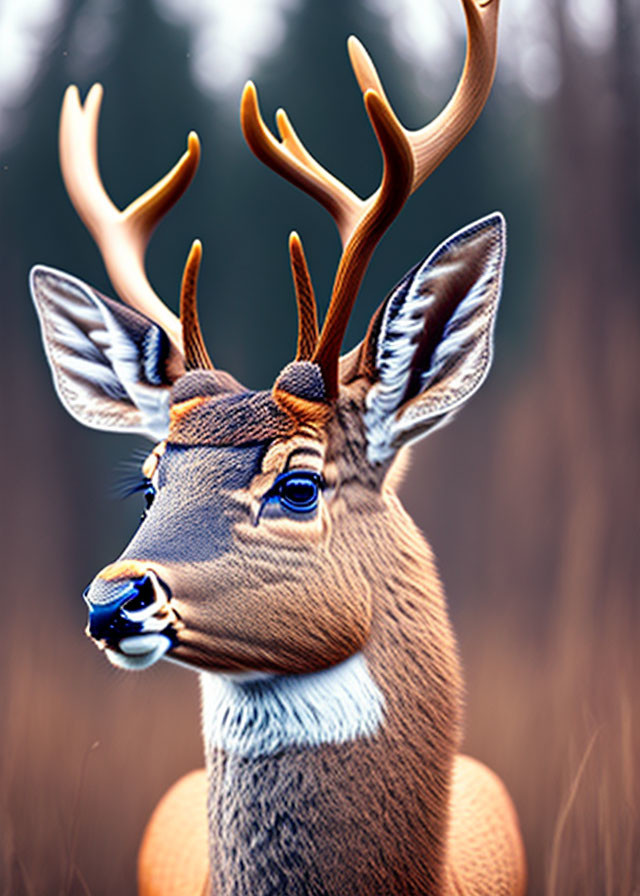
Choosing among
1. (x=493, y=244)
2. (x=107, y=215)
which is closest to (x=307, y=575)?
(x=493, y=244)

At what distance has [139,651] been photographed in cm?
89

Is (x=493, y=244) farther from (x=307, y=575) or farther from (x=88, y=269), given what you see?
(x=88, y=269)

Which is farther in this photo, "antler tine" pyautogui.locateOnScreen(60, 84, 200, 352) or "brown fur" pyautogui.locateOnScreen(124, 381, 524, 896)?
"antler tine" pyautogui.locateOnScreen(60, 84, 200, 352)

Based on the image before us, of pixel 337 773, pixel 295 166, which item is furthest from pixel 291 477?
pixel 295 166

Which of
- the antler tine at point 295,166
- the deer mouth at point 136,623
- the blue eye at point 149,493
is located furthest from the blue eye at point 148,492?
the antler tine at point 295,166

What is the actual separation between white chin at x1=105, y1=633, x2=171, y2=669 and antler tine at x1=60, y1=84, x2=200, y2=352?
1.67 ft

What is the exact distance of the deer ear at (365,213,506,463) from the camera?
106 cm

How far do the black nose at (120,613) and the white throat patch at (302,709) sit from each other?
0.20m

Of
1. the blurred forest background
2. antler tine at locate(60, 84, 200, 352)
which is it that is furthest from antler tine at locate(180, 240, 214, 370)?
the blurred forest background

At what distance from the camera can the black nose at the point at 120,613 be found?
2.78ft

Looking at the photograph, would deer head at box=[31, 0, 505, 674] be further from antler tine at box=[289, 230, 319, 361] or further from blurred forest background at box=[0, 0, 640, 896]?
blurred forest background at box=[0, 0, 640, 896]

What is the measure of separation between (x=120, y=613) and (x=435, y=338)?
51 centimetres

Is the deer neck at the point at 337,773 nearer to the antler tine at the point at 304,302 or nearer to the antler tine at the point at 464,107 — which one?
the antler tine at the point at 304,302

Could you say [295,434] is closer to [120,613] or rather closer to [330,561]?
[330,561]
